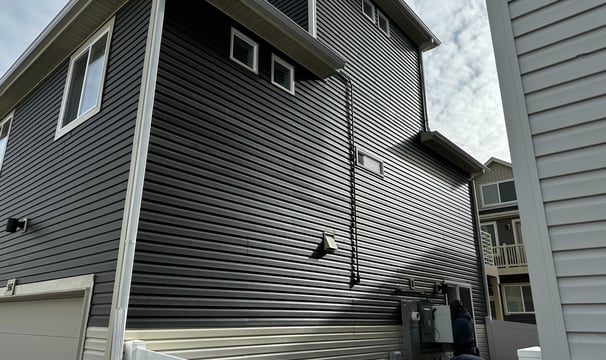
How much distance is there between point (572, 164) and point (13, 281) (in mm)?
7539

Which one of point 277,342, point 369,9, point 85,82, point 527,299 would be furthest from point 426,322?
point 527,299

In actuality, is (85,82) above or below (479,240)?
above

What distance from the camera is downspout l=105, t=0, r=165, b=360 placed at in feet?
13.2

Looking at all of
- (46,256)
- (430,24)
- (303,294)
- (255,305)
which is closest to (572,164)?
(255,305)

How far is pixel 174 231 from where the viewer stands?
4703mm

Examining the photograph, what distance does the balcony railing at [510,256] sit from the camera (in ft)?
56.6

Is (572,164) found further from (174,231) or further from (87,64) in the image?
(87,64)

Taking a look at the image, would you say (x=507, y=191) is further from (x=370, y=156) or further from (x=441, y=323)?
(x=370, y=156)

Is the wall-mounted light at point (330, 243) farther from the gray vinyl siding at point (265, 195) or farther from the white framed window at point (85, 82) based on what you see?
the white framed window at point (85, 82)

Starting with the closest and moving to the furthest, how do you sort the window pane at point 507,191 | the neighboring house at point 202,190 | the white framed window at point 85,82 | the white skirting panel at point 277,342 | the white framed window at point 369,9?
the white skirting panel at point 277,342
the neighboring house at point 202,190
the white framed window at point 85,82
the white framed window at point 369,9
the window pane at point 507,191

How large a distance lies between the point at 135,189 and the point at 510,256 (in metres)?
17.2

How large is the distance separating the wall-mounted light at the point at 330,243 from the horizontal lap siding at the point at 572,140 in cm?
469

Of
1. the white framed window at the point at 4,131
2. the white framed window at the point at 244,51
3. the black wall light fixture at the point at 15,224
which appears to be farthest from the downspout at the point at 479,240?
the white framed window at the point at 4,131

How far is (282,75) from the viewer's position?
6.98 meters
